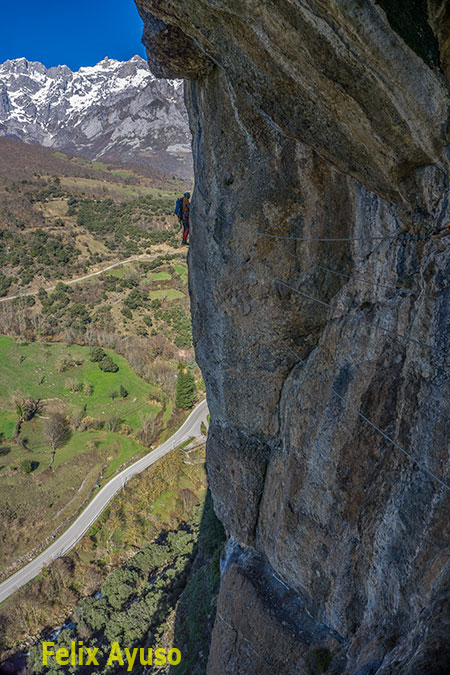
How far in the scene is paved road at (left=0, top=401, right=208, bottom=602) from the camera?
1598cm

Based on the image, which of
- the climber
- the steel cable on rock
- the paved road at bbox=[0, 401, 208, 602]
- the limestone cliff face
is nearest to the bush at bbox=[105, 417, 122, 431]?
the paved road at bbox=[0, 401, 208, 602]

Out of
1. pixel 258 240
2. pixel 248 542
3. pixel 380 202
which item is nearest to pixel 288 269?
pixel 258 240

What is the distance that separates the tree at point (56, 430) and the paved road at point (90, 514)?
3.70 m

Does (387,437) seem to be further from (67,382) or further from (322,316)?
(67,382)

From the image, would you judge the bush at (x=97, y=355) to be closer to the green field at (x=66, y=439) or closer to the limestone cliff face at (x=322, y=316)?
the green field at (x=66, y=439)

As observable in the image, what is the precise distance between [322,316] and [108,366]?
27.4 meters

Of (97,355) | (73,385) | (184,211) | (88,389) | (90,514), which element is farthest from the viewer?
(97,355)

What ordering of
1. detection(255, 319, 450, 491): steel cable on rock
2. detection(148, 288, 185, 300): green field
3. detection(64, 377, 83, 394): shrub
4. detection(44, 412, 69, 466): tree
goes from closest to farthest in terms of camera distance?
detection(255, 319, 450, 491): steel cable on rock → detection(44, 412, 69, 466): tree → detection(64, 377, 83, 394): shrub → detection(148, 288, 185, 300): green field

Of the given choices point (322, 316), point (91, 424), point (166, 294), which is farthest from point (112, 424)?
point (166, 294)

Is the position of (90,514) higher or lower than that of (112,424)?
lower

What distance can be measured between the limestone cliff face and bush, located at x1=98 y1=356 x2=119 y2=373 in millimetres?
24413

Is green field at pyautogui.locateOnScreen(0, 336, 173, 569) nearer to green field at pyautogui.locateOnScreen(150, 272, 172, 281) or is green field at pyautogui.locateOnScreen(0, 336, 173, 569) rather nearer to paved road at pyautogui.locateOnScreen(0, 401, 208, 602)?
paved road at pyautogui.locateOnScreen(0, 401, 208, 602)

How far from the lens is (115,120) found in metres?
153

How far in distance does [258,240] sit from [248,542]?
18.7 ft
